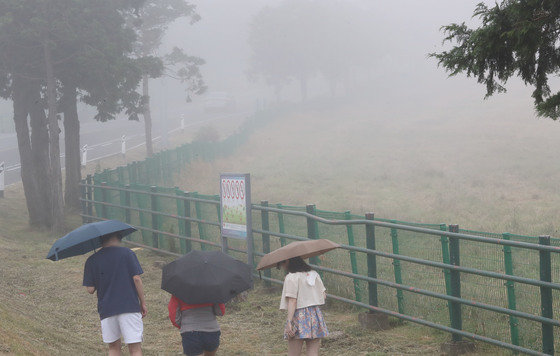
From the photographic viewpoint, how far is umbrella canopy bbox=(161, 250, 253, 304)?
20.4 ft

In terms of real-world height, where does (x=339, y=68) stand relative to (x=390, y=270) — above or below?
above

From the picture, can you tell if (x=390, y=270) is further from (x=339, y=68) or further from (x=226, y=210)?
(x=339, y=68)

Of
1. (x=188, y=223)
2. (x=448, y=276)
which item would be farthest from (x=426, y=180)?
(x=448, y=276)

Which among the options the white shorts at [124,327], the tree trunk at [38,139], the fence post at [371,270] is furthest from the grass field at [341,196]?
the tree trunk at [38,139]

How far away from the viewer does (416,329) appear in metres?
8.92

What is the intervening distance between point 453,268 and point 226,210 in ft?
16.1

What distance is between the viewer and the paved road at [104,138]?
3877 centimetres

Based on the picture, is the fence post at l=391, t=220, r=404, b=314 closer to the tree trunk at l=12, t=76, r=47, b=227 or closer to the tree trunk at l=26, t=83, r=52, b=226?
the tree trunk at l=12, t=76, r=47, b=227

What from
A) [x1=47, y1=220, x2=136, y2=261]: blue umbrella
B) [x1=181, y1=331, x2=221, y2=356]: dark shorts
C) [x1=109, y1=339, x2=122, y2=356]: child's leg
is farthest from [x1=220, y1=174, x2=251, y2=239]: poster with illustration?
[x1=181, y1=331, x2=221, y2=356]: dark shorts

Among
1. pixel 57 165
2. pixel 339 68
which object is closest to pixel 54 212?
pixel 57 165

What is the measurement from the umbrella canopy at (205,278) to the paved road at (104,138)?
2619 cm

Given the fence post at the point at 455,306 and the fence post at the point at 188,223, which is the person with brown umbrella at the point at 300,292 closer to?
the fence post at the point at 455,306

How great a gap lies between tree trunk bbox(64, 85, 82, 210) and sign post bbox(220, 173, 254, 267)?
1293 centimetres

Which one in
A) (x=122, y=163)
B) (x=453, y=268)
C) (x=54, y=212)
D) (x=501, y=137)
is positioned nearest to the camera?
(x=453, y=268)
